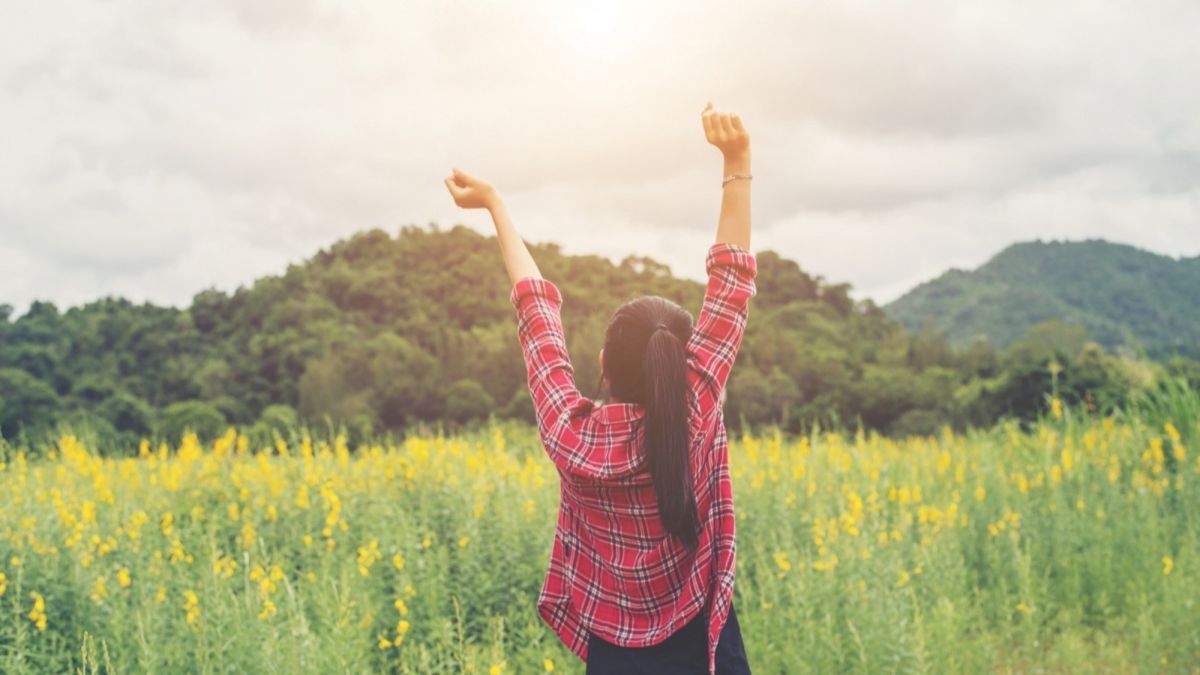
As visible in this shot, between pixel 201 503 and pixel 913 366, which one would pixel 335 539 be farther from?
pixel 913 366

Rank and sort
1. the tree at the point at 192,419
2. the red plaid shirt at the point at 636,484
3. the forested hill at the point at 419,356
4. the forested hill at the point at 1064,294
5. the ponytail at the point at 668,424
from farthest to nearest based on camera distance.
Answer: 1. the forested hill at the point at 1064,294
2. the forested hill at the point at 419,356
3. the tree at the point at 192,419
4. the red plaid shirt at the point at 636,484
5. the ponytail at the point at 668,424

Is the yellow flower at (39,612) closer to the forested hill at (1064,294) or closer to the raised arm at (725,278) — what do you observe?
the raised arm at (725,278)

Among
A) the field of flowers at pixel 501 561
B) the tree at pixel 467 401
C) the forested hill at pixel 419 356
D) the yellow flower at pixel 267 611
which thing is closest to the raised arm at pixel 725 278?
the field of flowers at pixel 501 561

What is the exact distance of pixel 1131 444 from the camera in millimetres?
8219

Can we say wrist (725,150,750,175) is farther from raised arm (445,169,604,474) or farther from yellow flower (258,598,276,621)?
yellow flower (258,598,276,621)

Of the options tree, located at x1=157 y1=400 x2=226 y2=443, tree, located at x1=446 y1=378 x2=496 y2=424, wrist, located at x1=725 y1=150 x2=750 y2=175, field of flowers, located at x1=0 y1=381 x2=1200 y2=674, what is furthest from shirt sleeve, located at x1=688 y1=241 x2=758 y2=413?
tree, located at x1=446 y1=378 x2=496 y2=424

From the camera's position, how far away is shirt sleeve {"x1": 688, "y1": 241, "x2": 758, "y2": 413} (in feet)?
6.95

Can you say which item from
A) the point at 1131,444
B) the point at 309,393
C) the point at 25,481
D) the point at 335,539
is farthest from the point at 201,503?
the point at 309,393

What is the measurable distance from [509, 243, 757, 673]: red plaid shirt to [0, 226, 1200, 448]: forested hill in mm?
20979

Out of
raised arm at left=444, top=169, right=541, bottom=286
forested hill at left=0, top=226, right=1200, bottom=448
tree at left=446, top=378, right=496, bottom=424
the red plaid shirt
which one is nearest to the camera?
the red plaid shirt

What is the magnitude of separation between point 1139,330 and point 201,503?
4987cm

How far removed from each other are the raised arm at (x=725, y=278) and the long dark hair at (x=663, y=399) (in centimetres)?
7

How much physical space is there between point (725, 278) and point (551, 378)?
461 millimetres

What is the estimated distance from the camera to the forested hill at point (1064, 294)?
49781 mm
